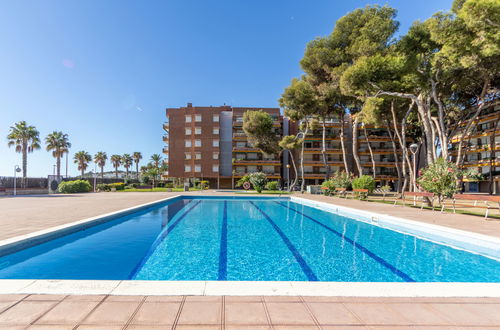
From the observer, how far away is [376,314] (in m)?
2.53

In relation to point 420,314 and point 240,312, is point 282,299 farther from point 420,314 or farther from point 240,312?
point 420,314

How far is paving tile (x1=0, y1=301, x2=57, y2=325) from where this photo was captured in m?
2.31

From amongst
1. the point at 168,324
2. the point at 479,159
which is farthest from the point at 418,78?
the point at 479,159

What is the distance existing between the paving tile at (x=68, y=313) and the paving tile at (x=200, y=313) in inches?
40.7

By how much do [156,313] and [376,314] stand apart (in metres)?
2.41

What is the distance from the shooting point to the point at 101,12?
683 inches

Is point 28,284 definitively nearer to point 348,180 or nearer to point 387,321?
→ point 387,321

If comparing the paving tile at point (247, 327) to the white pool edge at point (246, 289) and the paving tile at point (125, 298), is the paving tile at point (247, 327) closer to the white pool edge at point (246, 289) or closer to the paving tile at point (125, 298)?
the white pool edge at point (246, 289)

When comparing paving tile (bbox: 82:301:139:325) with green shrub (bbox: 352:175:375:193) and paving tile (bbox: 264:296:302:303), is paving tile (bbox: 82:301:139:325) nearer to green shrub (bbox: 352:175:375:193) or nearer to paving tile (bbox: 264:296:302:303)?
paving tile (bbox: 264:296:302:303)

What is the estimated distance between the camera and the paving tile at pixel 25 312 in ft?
7.56

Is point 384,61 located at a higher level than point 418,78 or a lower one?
higher

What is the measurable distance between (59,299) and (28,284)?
2.60 ft

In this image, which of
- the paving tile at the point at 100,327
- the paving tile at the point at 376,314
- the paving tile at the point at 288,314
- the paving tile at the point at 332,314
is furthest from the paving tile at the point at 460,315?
the paving tile at the point at 100,327

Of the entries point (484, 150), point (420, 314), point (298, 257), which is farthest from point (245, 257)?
point (484, 150)
